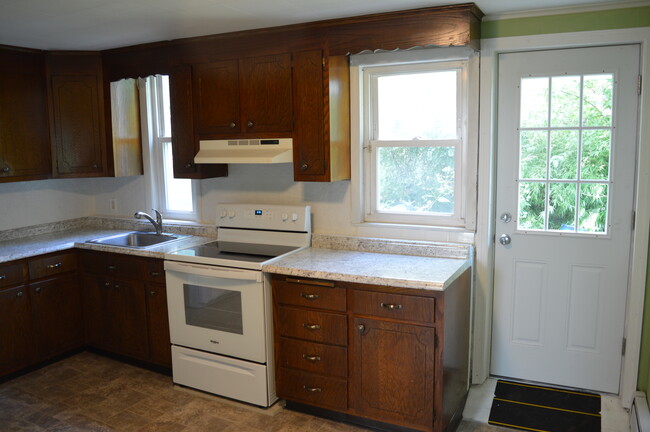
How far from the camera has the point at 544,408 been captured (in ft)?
9.97

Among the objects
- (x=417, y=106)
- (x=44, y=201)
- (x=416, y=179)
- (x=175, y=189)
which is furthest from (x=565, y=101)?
(x=44, y=201)

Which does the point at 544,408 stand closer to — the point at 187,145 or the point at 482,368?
the point at 482,368

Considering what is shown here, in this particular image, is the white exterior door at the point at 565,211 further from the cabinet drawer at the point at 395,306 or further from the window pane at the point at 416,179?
the cabinet drawer at the point at 395,306

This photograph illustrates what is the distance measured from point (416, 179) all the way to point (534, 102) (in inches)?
31.4

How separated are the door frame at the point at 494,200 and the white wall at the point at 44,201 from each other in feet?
10.6

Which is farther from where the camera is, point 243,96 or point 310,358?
point 243,96

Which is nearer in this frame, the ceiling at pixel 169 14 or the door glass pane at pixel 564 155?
the ceiling at pixel 169 14

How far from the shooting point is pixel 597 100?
9.77 ft

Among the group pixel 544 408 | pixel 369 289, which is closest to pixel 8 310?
pixel 369 289

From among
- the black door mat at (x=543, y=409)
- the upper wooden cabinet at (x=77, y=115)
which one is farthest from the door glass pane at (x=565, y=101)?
→ the upper wooden cabinet at (x=77, y=115)

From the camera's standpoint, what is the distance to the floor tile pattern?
3000mm

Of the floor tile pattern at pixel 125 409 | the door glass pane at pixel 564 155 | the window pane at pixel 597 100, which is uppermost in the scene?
the window pane at pixel 597 100

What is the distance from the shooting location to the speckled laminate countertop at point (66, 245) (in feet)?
11.5

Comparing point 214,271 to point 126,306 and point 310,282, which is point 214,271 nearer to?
point 310,282
